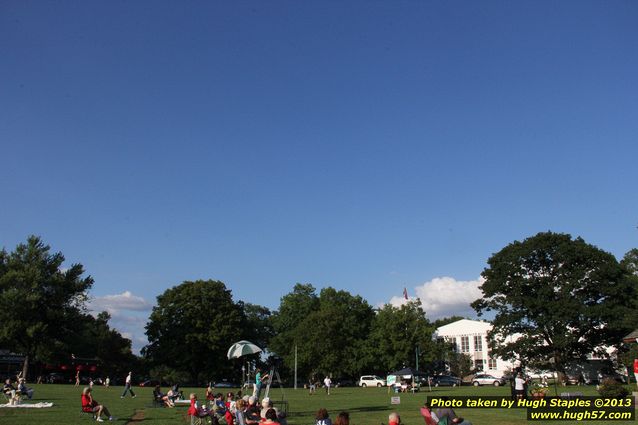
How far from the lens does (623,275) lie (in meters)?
54.7

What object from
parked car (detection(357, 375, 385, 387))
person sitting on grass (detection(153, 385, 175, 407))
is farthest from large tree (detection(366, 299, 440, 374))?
person sitting on grass (detection(153, 385, 175, 407))

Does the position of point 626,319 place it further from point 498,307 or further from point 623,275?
point 498,307

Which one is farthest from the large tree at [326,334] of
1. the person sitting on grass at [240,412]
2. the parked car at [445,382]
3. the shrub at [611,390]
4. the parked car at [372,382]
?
the person sitting on grass at [240,412]

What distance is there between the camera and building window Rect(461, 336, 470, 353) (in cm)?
9406

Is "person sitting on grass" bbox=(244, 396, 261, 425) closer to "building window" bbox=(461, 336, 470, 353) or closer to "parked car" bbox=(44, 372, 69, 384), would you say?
"parked car" bbox=(44, 372, 69, 384)

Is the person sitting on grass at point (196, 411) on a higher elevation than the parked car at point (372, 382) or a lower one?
higher

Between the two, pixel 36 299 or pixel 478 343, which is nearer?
pixel 36 299

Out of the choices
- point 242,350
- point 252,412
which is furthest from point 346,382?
point 252,412

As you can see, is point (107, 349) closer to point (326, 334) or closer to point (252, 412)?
point (326, 334)

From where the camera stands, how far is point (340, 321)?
77.5m

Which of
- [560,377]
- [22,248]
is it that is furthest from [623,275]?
[22,248]

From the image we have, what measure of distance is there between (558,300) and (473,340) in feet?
136

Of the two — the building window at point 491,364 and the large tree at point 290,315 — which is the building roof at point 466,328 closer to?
the building window at point 491,364

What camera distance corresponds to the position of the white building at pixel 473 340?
8887cm
